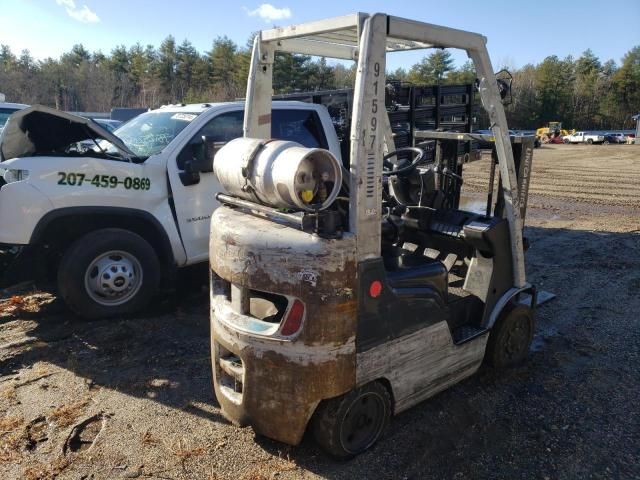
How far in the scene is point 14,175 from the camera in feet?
15.1

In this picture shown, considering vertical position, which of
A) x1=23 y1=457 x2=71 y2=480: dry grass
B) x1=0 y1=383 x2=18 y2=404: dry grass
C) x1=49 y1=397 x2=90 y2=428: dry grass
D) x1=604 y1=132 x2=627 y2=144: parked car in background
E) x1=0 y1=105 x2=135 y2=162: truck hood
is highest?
x1=604 y1=132 x2=627 y2=144: parked car in background

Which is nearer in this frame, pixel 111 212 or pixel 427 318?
pixel 427 318

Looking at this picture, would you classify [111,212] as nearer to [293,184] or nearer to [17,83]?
[293,184]

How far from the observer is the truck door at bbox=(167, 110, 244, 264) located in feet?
17.1

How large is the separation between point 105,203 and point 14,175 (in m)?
0.79

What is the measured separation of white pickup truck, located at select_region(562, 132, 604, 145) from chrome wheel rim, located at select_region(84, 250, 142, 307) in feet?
168

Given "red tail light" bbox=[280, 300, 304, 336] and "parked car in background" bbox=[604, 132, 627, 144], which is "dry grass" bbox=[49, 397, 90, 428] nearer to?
"red tail light" bbox=[280, 300, 304, 336]

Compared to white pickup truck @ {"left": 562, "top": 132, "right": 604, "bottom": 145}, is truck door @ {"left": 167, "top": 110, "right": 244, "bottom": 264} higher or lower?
lower

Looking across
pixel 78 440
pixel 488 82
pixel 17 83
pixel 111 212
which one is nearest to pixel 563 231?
pixel 488 82

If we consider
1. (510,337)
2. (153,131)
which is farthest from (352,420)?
(153,131)

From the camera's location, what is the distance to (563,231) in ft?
31.1

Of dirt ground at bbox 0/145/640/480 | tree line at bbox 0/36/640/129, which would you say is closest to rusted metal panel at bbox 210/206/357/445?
dirt ground at bbox 0/145/640/480

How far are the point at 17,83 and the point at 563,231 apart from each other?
58.0 meters

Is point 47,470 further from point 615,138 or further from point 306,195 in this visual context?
point 615,138
